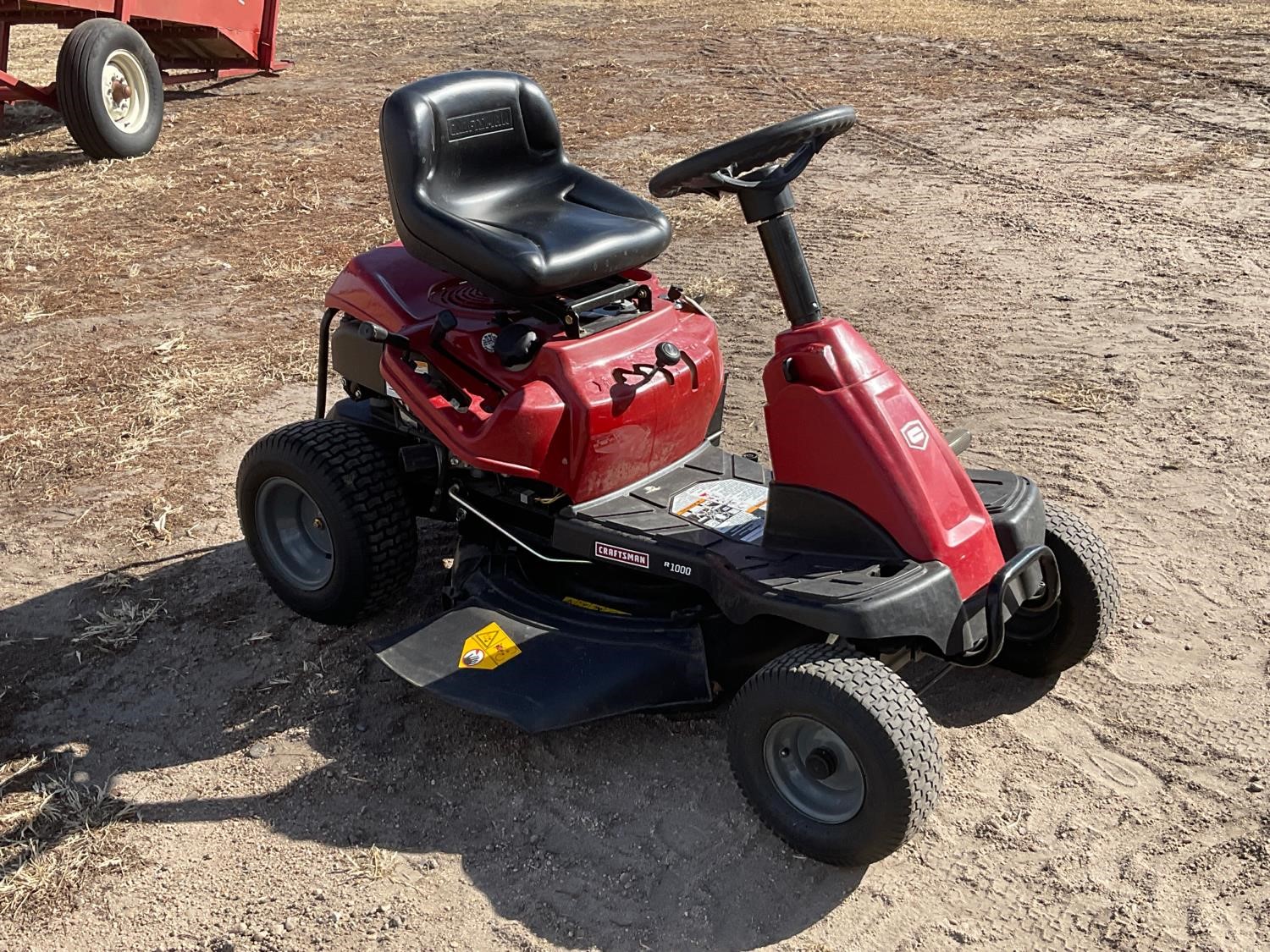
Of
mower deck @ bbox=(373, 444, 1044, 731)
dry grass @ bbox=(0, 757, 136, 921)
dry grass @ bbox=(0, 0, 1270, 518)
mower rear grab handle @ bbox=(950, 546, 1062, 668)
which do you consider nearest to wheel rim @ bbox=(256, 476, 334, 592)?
mower deck @ bbox=(373, 444, 1044, 731)

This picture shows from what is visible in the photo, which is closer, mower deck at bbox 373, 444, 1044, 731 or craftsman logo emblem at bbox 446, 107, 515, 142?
mower deck at bbox 373, 444, 1044, 731

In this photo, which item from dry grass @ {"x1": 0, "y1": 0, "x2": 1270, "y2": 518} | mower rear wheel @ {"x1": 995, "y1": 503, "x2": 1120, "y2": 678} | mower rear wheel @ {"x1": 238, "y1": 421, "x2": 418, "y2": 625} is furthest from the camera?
dry grass @ {"x1": 0, "y1": 0, "x2": 1270, "y2": 518}

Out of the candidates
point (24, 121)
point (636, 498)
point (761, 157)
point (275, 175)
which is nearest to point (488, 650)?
point (636, 498)

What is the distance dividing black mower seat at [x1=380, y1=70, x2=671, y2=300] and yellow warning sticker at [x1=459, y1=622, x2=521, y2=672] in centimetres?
91

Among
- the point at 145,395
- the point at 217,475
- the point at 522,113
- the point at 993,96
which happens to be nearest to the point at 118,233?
the point at 145,395

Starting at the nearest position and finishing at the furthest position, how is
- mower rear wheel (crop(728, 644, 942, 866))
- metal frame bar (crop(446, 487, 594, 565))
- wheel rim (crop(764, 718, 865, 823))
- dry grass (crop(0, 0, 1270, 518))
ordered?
mower rear wheel (crop(728, 644, 942, 866)) → wheel rim (crop(764, 718, 865, 823)) → metal frame bar (crop(446, 487, 594, 565)) → dry grass (crop(0, 0, 1270, 518))

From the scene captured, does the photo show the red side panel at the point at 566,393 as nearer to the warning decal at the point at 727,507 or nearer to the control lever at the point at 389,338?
the control lever at the point at 389,338

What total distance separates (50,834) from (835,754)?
1925mm

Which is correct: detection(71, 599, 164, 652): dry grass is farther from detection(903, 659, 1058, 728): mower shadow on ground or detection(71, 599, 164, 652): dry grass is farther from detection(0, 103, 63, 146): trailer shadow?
detection(0, 103, 63, 146): trailer shadow

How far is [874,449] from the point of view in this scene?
3018mm

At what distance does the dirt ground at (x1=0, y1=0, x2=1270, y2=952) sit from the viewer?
297 centimetres

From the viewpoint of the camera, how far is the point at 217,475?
500cm

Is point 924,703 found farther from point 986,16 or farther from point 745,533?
point 986,16

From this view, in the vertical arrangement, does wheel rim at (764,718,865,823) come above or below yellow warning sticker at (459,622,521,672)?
above
